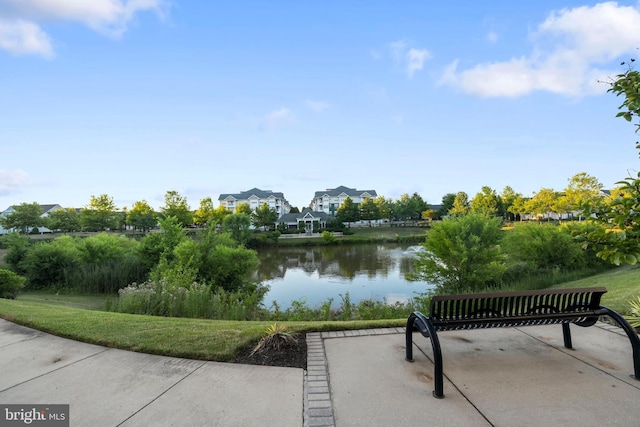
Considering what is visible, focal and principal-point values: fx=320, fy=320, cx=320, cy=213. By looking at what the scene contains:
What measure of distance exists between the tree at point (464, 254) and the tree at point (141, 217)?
170 ft

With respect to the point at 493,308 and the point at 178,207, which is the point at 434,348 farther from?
the point at 178,207

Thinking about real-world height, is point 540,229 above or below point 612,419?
above

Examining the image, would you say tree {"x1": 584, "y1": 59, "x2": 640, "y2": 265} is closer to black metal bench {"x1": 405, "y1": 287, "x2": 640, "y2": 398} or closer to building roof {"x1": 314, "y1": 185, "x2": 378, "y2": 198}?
black metal bench {"x1": 405, "y1": 287, "x2": 640, "y2": 398}

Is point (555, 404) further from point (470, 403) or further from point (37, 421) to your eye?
point (37, 421)

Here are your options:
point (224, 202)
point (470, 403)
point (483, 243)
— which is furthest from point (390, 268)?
point (224, 202)

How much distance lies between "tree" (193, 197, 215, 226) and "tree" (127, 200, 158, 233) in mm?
7438

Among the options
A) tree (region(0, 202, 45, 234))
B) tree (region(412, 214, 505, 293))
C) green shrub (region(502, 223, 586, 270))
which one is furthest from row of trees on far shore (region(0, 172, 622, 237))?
tree (region(412, 214, 505, 293))

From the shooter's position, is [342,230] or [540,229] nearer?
[540,229]

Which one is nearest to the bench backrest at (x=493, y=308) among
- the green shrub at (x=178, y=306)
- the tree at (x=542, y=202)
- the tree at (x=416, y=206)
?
the green shrub at (x=178, y=306)

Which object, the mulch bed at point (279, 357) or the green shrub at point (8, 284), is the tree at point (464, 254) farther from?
the green shrub at point (8, 284)

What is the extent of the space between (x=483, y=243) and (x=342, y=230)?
152 feet

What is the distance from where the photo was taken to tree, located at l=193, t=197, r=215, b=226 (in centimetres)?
6159

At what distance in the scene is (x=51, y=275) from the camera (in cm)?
1474

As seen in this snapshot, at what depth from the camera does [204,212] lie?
204 feet
